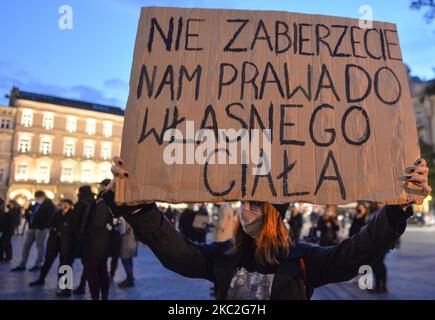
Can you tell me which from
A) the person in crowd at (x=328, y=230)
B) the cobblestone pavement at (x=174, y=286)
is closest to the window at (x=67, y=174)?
the cobblestone pavement at (x=174, y=286)

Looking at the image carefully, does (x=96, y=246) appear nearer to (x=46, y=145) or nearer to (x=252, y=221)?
(x=252, y=221)

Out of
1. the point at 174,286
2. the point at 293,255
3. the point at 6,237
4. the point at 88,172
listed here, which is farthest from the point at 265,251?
the point at 88,172

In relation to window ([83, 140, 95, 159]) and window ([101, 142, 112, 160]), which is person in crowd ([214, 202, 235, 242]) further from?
window ([101, 142, 112, 160])

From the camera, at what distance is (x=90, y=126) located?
2307 inches

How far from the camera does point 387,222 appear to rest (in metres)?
1.87

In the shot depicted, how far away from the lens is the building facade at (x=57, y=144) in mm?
53594

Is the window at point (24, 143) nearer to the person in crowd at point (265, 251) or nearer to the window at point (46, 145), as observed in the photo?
the window at point (46, 145)

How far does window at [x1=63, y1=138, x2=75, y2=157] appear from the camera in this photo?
189ft

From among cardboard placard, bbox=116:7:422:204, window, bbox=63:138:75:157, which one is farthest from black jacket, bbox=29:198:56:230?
window, bbox=63:138:75:157

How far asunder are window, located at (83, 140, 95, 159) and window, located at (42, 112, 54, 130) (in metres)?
5.52

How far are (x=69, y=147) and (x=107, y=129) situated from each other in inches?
245

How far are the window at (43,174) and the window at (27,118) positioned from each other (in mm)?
6132
